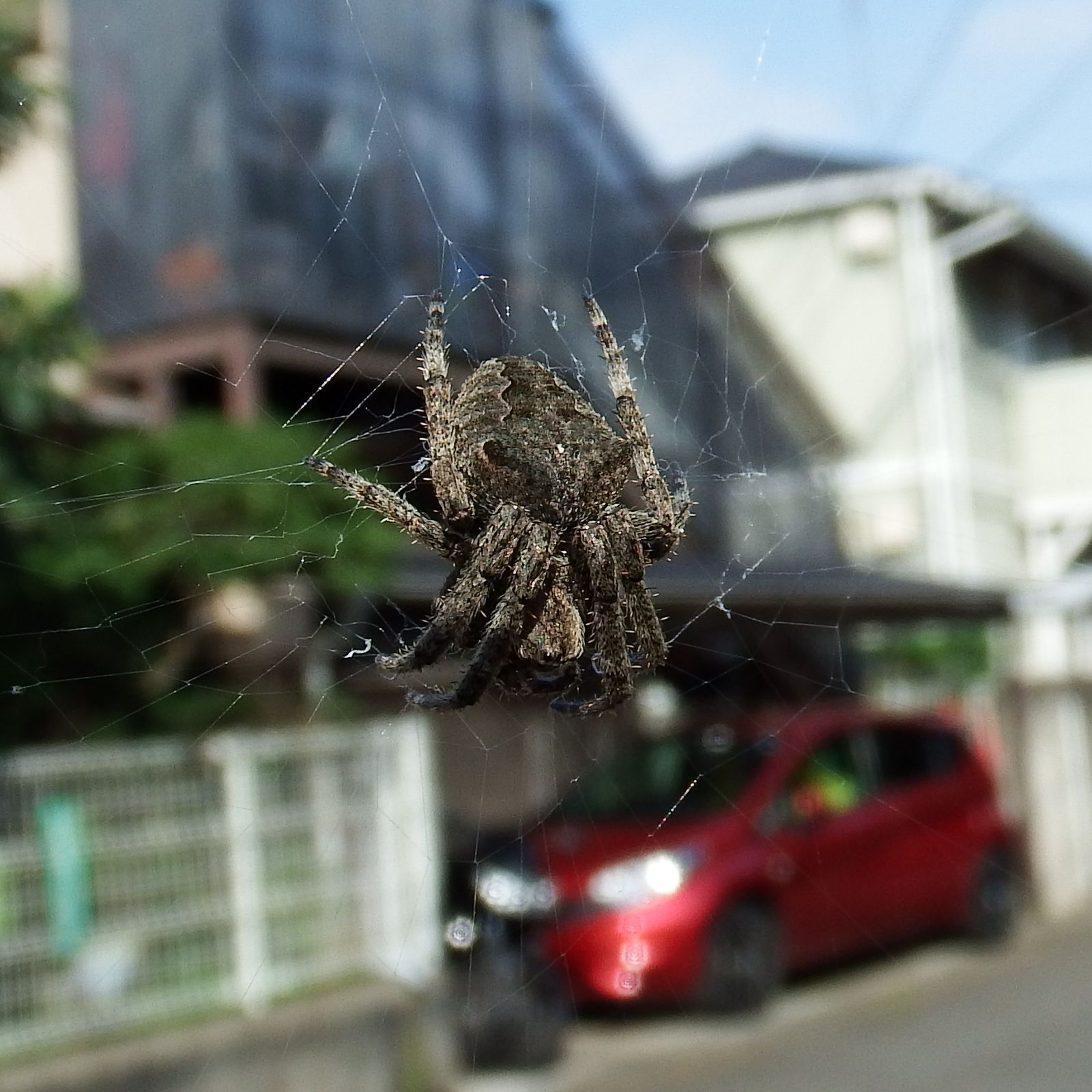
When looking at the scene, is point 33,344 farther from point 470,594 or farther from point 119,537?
point 470,594

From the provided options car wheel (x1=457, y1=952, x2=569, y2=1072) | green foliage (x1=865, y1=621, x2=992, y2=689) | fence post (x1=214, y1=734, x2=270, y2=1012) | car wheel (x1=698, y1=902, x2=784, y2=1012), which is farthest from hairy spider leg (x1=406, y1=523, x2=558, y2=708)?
green foliage (x1=865, y1=621, x2=992, y2=689)

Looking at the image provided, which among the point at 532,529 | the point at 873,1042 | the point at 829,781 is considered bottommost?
the point at 873,1042

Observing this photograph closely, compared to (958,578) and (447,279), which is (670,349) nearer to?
(958,578)

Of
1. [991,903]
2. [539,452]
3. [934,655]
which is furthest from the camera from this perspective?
[934,655]

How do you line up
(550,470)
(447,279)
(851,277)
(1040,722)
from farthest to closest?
(1040,722) < (851,277) < (447,279) < (550,470)

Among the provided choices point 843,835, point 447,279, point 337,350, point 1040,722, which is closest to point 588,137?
point 337,350

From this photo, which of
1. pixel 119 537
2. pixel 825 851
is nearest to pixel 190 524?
pixel 119 537
